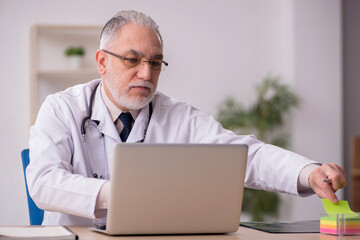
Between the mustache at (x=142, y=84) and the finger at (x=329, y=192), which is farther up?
the mustache at (x=142, y=84)

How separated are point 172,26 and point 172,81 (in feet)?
1.82

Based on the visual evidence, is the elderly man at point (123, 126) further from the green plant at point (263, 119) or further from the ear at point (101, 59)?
the green plant at point (263, 119)

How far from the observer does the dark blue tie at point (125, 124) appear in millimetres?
2363

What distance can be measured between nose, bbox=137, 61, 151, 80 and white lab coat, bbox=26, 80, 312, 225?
21cm

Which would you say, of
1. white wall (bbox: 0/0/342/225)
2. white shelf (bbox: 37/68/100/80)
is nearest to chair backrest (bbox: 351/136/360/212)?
white wall (bbox: 0/0/342/225)

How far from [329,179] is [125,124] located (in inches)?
36.1

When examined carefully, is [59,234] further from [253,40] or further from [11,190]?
[253,40]

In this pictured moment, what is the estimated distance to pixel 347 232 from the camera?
Answer: 1731 mm

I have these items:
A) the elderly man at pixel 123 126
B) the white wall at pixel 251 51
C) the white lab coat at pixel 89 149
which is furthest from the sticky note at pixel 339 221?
the white wall at pixel 251 51

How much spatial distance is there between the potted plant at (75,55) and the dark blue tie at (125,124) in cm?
310

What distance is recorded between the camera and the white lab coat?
1.86 m

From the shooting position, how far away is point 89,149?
230cm

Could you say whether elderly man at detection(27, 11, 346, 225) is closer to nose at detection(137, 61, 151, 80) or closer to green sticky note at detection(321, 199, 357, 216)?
nose at detection(137, 61, 151, 80)

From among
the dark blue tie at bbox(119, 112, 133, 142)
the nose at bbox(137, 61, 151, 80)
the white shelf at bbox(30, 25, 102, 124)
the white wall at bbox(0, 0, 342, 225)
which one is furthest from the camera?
the white wall at bbox(0, 0, 342, 225)
